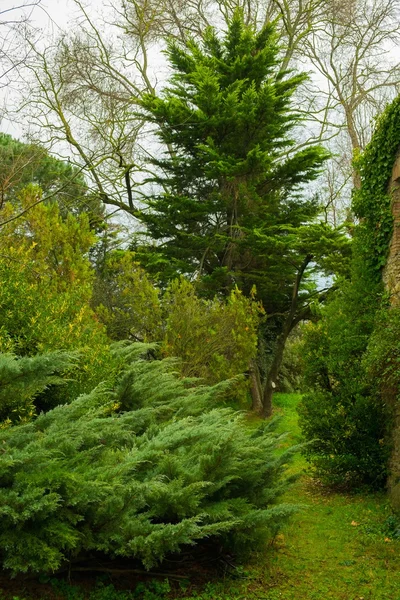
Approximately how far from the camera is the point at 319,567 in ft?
17.9

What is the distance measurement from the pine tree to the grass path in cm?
699

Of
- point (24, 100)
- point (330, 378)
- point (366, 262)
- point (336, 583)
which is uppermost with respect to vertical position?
point (24, 100)

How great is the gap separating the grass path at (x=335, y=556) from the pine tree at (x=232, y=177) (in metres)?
6.99

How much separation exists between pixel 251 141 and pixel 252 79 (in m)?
1.90

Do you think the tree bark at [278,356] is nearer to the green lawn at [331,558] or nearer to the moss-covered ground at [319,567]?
the green lawn at [331,558]

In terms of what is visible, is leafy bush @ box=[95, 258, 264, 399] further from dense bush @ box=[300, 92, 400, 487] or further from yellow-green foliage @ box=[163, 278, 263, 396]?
dense bush @ box=[300, 92, 400, 487]

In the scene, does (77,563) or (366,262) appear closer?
(77,563)

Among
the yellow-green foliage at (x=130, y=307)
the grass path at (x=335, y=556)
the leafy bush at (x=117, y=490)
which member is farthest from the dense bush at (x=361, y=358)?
the yellow-green foliage at (x=130, y=307)

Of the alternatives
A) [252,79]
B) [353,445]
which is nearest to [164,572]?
[353,445]

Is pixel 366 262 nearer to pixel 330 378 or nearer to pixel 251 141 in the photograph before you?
pixel 330 378

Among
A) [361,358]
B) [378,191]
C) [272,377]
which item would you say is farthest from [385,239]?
[272,377]

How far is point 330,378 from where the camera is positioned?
8969mm

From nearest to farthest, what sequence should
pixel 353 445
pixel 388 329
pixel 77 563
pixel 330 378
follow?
pixel 77 563, pixel 388 329, pixel 353 445, pixel 330 378

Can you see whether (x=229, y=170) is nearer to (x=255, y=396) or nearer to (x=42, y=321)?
(x=255, y=396)
